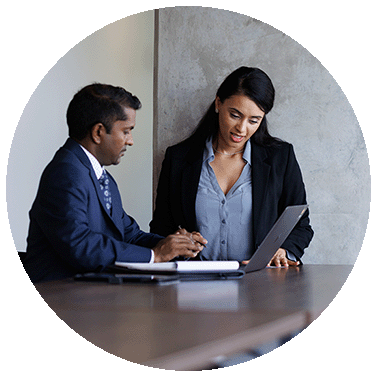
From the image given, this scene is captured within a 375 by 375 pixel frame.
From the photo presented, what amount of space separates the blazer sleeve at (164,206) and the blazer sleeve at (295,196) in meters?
0.41

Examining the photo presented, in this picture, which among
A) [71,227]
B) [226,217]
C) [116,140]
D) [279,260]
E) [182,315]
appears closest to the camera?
[182,315]

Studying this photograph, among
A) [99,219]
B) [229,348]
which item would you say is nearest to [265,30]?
[99,219]

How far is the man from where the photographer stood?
51.5 inches

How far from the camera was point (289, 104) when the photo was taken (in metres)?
1.89

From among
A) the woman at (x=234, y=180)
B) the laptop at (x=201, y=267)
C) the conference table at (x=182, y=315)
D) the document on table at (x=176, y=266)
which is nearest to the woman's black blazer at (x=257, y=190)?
the woman at (x=234, y=180)

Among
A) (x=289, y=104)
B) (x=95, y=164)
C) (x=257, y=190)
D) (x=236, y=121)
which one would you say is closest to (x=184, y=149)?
(x=236, y=121)

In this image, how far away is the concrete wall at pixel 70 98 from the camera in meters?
1.49

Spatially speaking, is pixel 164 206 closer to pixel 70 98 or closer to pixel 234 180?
pixel 234 180

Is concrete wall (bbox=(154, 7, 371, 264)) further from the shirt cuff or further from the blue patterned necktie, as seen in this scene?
the blue patterned necktie

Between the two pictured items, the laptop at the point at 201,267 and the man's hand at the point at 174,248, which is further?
the man's hand at the point at 174,248

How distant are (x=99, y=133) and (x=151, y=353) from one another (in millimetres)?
795

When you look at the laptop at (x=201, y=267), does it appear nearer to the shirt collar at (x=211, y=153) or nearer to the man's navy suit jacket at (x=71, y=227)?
the man's navy suit jacket at (x=71, y=227)

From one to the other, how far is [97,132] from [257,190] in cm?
64

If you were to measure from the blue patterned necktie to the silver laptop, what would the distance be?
45cm
